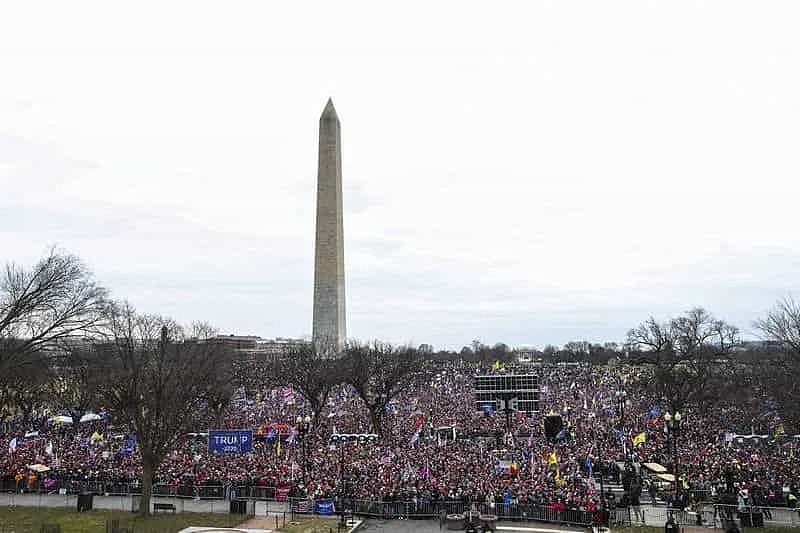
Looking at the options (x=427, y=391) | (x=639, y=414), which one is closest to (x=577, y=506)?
(x=639, y=414)

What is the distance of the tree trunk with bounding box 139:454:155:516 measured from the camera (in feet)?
83.3

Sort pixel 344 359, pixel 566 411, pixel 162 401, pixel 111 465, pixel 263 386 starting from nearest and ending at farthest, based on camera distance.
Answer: pixel 162 401 < pixel 111 465 < pixel 566 411 < pixel 344 359 < pixel 263 386

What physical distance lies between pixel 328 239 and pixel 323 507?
1958 inches

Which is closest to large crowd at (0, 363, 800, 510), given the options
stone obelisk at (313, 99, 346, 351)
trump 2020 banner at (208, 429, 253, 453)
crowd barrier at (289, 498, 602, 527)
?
crowd barrier at (289, 498, 602, 527)

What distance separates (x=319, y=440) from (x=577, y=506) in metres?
19.1

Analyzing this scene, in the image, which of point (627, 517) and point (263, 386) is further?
→ point (263, 386)

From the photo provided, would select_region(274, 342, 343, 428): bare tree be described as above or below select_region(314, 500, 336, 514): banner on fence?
above

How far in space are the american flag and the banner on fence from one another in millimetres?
476

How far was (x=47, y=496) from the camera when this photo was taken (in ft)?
96.5

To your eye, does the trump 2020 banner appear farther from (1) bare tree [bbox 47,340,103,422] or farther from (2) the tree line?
(1) bare tree [bbox 47,340,103,422]

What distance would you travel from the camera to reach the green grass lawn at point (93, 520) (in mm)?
23078

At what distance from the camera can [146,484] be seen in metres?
25.7

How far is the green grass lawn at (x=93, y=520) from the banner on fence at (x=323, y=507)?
2.85 m

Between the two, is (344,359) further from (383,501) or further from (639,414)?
(383,501)
